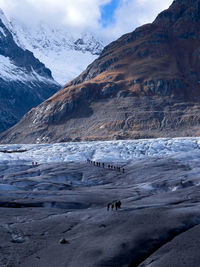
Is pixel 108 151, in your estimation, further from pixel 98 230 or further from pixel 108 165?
pixel 98 230

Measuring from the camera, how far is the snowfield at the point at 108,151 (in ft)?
284

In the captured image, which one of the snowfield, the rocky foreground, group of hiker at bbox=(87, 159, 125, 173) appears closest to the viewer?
the rocky foreground

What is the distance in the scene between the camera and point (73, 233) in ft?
100

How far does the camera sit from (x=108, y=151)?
298ft

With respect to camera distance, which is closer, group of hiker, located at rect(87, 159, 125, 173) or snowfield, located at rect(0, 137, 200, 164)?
group of hiker, located at rect(87, 159, 125, 173)

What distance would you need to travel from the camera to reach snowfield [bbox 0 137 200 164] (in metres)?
86.6

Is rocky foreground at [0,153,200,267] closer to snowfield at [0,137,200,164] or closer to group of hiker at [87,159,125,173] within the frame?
group of hiker at [87,159,125,173]

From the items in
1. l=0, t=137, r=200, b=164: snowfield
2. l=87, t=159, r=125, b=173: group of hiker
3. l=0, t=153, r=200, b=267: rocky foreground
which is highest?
l=0, t=137, r=200, b=164: snowfield

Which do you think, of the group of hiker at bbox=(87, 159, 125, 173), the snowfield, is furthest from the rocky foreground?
the snowfield

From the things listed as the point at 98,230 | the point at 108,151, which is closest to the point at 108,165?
the point at 108,151

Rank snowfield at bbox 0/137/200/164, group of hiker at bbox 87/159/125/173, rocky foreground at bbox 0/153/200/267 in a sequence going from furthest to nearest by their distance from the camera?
snowfield at bbox 0/137/200/164 → group of hiker at bbox 87/159/125/173 → rocky foreground at bbox 0/153/200/267

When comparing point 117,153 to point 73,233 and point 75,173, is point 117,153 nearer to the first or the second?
point 75,173

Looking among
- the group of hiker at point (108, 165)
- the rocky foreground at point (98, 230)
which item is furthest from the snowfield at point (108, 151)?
the rocky foreground at point (98, 230)

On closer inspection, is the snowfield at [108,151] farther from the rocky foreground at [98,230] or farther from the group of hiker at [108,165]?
the rocky foreground at [98,230]
